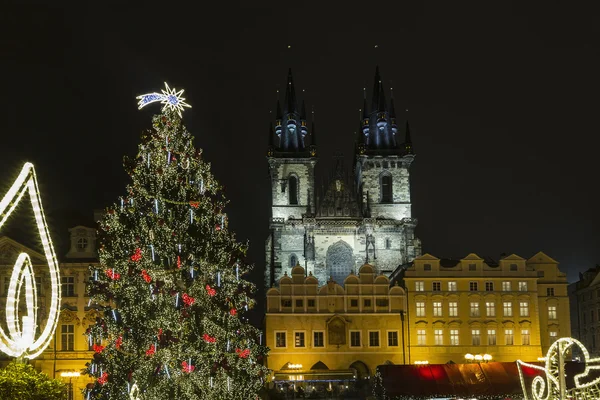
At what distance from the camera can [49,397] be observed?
19.3 metres

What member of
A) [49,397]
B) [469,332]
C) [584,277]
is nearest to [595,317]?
[584,277]

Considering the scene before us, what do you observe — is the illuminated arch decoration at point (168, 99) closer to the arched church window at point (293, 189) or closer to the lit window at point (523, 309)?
the lit window at point (523, 309)

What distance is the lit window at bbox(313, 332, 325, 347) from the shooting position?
5766 cm

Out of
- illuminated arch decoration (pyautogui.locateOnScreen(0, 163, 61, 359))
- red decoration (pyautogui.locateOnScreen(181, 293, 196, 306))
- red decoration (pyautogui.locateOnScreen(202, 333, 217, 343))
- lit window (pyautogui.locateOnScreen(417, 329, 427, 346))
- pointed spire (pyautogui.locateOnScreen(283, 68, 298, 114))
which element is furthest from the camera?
pointed spire (pyautogui.locateOnScreen(283, 68, 298, 114))

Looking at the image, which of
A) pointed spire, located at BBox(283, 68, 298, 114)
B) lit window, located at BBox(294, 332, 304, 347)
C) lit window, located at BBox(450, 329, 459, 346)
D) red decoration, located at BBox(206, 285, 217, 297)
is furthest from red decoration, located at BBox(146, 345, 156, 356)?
pointed spire, located at BBox(283, 68, 298, 114)

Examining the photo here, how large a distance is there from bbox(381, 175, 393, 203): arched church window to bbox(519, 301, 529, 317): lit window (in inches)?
847

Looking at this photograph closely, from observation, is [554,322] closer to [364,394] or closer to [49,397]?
[364,394]

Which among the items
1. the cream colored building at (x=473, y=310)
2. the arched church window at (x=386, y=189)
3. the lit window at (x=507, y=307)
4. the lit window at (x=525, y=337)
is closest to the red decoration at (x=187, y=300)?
the cream colored building at (x=473, y=310)

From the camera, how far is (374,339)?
2287 inches

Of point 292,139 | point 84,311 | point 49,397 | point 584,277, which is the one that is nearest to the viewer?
point 49,397

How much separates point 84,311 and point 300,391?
1400 cm

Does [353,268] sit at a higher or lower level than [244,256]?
higher

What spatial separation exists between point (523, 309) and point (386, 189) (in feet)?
75.3

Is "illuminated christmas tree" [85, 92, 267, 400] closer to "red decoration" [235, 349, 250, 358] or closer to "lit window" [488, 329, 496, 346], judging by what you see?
"red decoration" [235, 349, 250, 358]
